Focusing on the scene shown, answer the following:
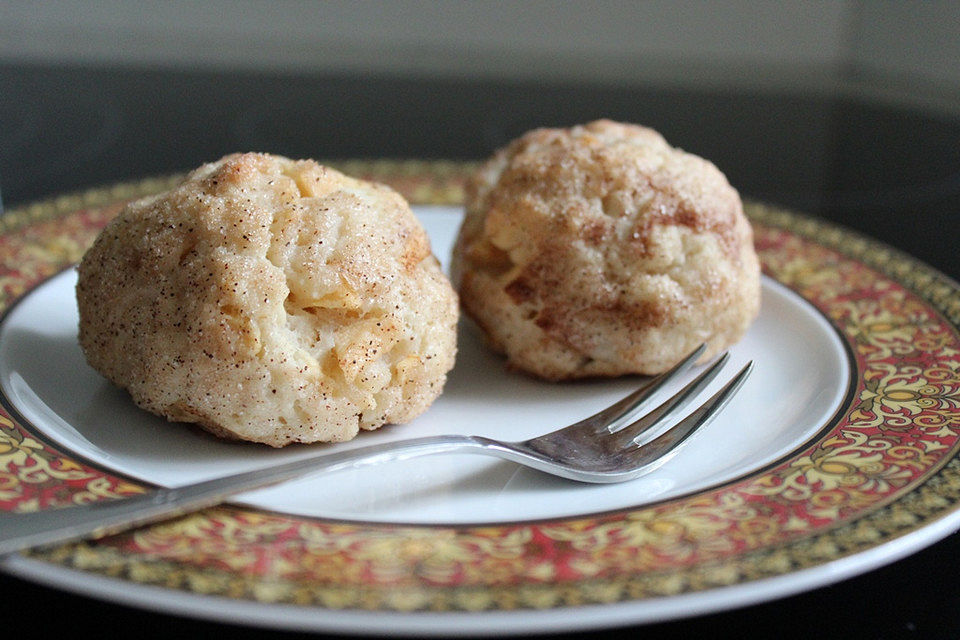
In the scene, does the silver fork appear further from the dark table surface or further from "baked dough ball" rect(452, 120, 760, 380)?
the dark table surface

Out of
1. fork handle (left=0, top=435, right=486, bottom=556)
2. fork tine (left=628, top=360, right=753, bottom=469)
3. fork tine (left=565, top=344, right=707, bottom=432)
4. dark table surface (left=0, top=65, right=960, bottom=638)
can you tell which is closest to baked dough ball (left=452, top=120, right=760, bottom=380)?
fork tine (left=565, top=344, right=707, bottom=432)

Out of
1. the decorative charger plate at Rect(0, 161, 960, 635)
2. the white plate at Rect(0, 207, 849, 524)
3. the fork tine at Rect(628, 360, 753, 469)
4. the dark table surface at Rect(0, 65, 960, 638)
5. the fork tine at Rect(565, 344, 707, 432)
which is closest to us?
the decorative charger plate at Rect(0, 161, 960, 635)

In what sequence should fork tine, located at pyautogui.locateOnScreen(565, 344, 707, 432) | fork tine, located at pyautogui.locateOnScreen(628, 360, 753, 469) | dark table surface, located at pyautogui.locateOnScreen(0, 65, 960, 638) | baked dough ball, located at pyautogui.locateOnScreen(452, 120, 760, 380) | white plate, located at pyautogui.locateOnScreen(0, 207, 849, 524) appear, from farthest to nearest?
1. dark table surface, located at pyautogui.locateOnScreen(0, 65, 960, 638)
2. baked dough ball, located at pyautogui.locateOnScreen(452, 120, 760, 380)
3. fork tine, located at pyautogui.locateOnScreen(565, 344, 707, 432)
4. fork tine, located at pyautogui.locateOnScreen(628, 360, 753, 469)
5. white plate, located at pyautogui.locateOnScreen(0, 207, 849, 524)

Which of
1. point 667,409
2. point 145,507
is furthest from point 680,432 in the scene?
point 145,507

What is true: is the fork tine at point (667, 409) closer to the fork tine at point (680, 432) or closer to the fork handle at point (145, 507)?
the fork tine at point (680, 432)

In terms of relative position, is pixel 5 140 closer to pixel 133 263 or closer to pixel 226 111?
pixel 226 111

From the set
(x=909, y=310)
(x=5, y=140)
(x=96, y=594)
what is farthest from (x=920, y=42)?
(x=96, y=594)

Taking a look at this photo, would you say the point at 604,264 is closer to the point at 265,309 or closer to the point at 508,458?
the point at 508,458
